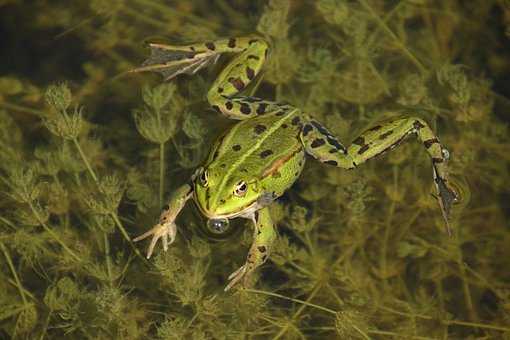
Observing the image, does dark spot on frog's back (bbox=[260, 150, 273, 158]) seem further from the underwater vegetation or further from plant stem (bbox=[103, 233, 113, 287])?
plant stem (bbox=[103, 233, 113, 287])

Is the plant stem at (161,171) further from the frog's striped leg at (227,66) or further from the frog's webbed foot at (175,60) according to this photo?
the frog's webbed foot at (175,60)

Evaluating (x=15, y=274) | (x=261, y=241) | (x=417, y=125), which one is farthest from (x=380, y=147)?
(x=15, y=274)

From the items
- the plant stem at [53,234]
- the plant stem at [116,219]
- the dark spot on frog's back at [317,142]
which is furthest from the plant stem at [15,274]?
the dark spot on frog's back at [317,142]

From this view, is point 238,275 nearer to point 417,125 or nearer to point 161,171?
point 161,171

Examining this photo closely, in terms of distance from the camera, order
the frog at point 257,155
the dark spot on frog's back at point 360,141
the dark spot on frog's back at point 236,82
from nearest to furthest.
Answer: the frog at point 257,155
the dark spot on frog's back at point 360,141
the dark spot on frog's back at point 236,82

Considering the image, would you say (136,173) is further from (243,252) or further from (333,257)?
(333,257)
